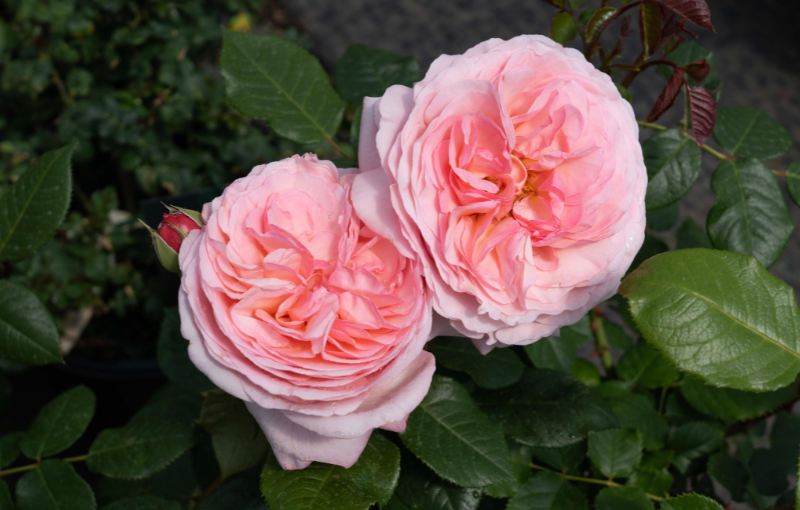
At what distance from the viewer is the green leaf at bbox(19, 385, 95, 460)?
0.72m

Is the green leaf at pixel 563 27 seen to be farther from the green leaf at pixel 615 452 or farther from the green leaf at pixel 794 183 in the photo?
the green leaf at pixel 615 452

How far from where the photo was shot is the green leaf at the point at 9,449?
0.72 metres

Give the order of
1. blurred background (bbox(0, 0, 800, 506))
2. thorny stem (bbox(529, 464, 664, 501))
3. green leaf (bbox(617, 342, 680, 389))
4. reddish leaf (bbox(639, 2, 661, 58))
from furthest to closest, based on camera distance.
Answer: blurred background (bbox(0, 0, 800, 506)) < green leaf (bbox(617, 342, 680, 389)) < thorny stem (bbox(529, 464, 664, 501)) < reddish leaf (bbox(639, 2, 661, 58))

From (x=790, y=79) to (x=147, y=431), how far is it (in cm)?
283

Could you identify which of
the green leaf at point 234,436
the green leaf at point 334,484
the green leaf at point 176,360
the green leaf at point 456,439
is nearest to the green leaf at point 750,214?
the green leaf at point 456,439

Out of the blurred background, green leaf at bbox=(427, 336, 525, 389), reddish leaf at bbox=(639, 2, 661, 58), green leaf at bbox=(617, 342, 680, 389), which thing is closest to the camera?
reddish leaf at bbox=(639, 2, 661, 58)

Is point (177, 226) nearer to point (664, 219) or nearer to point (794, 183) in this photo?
point (794, 183)

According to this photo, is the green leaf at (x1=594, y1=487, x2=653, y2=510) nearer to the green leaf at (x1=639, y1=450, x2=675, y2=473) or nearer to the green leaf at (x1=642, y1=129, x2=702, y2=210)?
the green leaf at (x1=639, y1=450, x2=675, y2=473)

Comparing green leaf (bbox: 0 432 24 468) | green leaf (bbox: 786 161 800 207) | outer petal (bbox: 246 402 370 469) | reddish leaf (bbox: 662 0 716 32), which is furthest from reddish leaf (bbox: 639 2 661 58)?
green leaf (bbox: 0 432 24 468)

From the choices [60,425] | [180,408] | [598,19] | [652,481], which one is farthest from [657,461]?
[60,425]

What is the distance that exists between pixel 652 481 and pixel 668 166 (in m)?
0.44

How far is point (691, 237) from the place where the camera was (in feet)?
3.13

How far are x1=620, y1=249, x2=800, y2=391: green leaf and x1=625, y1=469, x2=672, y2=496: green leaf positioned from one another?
388mm

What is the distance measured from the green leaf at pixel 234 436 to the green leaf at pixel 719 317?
1.27 feet
